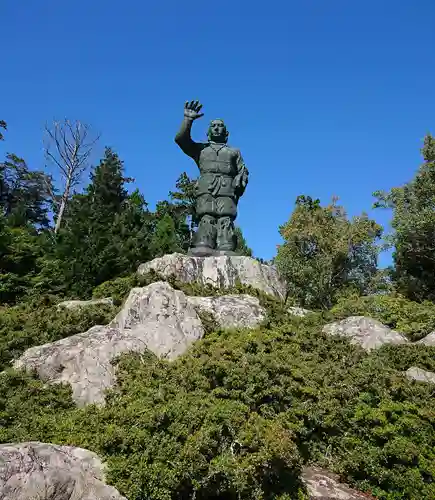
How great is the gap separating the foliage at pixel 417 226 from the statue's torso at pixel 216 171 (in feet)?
26.3

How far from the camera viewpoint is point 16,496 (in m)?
3.17

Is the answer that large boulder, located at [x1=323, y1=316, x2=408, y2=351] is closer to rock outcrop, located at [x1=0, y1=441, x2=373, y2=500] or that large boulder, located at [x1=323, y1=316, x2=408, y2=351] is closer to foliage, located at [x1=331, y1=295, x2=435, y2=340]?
foliage, located at [x1=331, y1=295, x2=435, y2=340]

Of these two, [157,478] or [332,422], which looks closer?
[157,478]

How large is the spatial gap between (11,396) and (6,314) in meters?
3.32

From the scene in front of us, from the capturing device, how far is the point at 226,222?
9.95 m

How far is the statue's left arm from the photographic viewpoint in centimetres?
1021

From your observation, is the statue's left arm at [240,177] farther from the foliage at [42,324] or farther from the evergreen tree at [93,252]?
the foliage at [42,324]

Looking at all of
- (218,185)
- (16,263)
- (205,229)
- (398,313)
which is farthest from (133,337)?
(16,263)

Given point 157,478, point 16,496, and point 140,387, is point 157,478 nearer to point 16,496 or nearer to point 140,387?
point 16,496

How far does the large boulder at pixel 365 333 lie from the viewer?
752cm

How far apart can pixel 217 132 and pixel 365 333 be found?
5350 millimetres

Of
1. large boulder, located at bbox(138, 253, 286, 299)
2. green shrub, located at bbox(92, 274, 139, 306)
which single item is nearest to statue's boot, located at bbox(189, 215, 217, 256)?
large boulder, located at bbox(138, 253, 286, 299)

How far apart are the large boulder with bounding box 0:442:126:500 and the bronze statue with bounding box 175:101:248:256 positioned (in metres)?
6.14

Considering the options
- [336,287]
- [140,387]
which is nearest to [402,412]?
[140,387]
